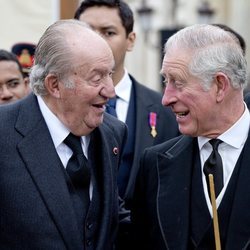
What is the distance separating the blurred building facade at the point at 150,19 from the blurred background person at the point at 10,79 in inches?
65.0

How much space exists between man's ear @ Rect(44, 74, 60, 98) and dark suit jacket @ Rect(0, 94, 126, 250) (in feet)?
0.33

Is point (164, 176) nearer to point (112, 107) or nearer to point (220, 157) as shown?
point (220, 157)

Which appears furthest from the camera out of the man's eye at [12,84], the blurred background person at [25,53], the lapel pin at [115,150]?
the blurred background person at [25,53]

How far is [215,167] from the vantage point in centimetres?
376

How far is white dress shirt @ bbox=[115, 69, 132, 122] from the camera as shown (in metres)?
5.21

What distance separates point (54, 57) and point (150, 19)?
13385 mm

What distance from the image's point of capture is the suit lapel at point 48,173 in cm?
360

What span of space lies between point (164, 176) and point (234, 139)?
381mm

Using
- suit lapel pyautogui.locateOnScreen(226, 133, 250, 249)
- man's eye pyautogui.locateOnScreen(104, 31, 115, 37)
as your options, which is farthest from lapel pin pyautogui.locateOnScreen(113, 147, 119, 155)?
man's eye pyautogui.locateOnScreen(104, 31, 115, 37)

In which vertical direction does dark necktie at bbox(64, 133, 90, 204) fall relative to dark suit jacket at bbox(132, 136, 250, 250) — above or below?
above

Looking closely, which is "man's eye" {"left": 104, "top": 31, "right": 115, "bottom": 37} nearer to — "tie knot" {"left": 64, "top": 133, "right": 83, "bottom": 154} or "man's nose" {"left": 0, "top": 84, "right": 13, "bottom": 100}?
"man's nose" {"left": 0, "top": 84, "right": 13, "bottom": 100}

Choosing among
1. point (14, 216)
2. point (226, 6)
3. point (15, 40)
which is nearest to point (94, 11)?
point (15, 40)

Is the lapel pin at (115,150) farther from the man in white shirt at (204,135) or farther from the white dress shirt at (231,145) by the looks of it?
the white dress shirt at (231,145)

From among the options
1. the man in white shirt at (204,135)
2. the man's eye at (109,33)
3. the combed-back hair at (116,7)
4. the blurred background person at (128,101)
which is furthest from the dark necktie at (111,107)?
the man in white shirt at (204,135)
